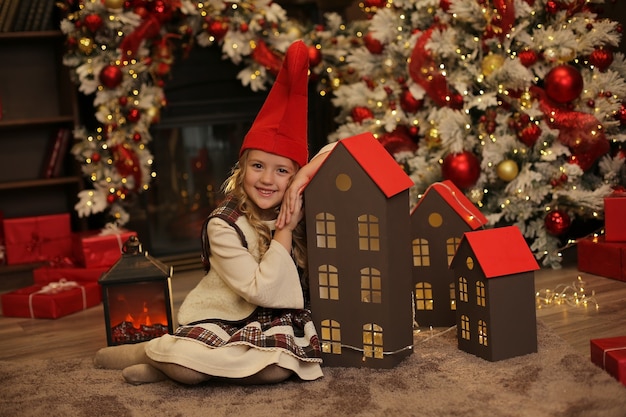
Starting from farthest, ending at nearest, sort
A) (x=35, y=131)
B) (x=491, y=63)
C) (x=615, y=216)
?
(x=35, y=131) → (x=491, y=63) → (x=615, y=216)

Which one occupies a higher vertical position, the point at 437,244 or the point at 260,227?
the point at 260,227

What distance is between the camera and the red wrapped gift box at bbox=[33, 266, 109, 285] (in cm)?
389

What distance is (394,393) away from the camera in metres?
2.22

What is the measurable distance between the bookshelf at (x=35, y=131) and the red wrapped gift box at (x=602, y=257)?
2.44m

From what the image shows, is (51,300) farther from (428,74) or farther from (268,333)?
(428,74)

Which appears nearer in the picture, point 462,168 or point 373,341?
point 373,341

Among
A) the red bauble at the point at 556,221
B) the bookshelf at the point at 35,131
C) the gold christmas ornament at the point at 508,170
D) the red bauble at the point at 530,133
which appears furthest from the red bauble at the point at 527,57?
the bookshelf at the point at 35,131

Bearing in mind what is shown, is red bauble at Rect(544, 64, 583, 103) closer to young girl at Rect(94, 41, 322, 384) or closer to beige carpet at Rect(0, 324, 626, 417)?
beige carpet at Rect(0, 324, 626, 417)

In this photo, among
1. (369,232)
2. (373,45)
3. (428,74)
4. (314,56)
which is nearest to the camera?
(369,232)

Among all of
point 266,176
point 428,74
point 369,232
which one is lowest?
point 369,232

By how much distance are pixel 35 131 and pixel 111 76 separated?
0.85 m

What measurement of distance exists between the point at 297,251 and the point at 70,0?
2.16 metres

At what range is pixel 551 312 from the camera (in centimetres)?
303

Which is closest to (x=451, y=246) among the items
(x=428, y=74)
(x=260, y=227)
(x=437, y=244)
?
(x=437, y=244)
